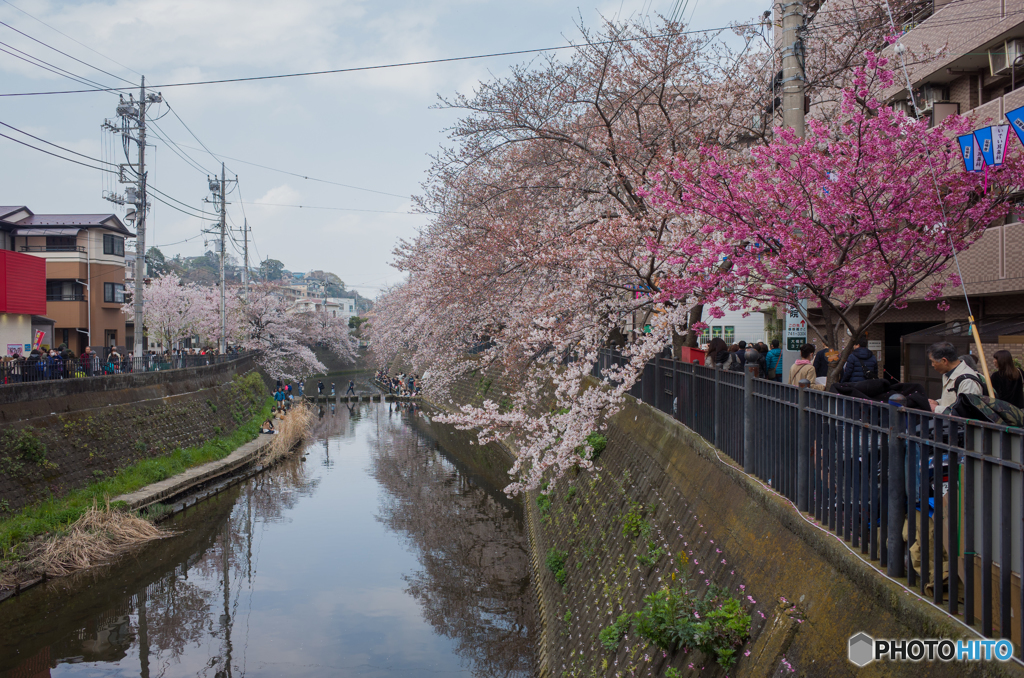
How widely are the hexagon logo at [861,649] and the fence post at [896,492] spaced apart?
51cm

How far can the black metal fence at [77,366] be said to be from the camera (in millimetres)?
17859

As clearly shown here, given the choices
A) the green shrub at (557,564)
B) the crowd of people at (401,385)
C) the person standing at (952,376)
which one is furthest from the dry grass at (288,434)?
the person standing at (952,376)

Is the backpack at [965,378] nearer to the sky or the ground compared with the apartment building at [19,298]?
nearer to the ground

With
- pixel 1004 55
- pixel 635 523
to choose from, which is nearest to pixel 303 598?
pixel 635 523

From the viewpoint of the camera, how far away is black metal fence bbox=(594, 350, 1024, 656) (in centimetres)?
346

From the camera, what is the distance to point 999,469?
346cm

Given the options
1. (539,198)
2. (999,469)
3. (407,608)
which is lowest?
(407,608)

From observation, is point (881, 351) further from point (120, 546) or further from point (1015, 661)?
point (120, 546)

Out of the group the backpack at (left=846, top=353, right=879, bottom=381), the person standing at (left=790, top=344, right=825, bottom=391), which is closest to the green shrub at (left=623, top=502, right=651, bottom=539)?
the person standing at (left=790, top=344, right=825, bottom=391)

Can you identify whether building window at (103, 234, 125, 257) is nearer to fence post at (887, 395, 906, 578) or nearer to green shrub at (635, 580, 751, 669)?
green shrub at (635, 580, 751, 669)

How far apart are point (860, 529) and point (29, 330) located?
36.8m

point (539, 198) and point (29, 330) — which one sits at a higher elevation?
point (539, 198)

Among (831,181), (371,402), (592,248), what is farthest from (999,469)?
(371,402)

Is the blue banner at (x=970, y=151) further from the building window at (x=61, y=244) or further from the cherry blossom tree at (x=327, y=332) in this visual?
the cherry blossom tree at (x=327, y=332)
